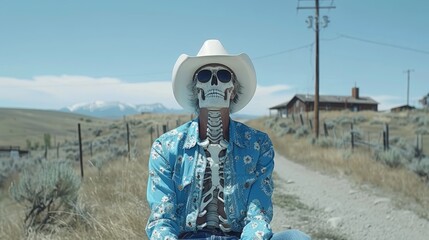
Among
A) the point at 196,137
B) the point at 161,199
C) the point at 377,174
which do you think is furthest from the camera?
the point at 377,174

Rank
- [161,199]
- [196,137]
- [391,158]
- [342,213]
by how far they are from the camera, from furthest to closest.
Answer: [391,158]
[342,213]
[196,137]
[161,199]

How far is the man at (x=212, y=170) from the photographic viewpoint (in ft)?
8.35

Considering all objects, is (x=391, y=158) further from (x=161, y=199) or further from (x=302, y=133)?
(x=302, y=133)

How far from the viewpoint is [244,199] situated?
2605mm

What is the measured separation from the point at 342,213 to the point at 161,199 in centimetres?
505

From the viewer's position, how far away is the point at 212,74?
2.77m

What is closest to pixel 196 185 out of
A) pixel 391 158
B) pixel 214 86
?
pixel 214 86

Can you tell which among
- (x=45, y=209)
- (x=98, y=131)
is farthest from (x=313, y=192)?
(x=98, y=131)

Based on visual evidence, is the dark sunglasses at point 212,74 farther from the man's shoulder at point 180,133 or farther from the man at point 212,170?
the man's shoulder at point 180,133

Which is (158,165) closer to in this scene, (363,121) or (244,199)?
(244,199)

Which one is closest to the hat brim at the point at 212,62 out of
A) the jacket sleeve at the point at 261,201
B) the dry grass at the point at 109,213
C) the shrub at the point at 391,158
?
the jacket sleeve at the point at 261,201

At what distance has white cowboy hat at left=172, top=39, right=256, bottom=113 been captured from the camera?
2.75 metres

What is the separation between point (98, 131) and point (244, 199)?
52.2 m

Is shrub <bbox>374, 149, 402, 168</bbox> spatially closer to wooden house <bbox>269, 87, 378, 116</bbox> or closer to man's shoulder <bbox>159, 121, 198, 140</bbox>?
man's shoulder <bbox>159, 121, 198, 140</bbox>
